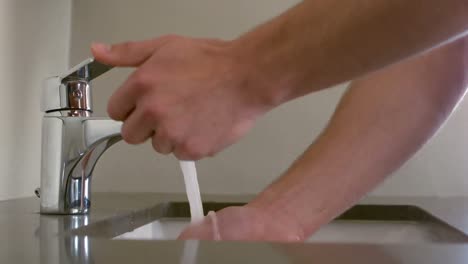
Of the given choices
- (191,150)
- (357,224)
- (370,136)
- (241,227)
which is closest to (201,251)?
(191,150)

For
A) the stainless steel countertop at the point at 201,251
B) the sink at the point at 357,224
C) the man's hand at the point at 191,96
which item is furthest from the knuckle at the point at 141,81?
the sink at the point at 357,224

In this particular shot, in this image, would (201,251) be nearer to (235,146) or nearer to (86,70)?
(86,70)

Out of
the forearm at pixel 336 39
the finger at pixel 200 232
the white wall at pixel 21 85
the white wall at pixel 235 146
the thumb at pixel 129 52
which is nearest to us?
the forearm at pixel 336 39

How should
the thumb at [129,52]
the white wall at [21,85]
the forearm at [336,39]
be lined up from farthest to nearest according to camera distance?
the white wall at [21,85] < the thumb at [129,52] < the forearm at [336,39]

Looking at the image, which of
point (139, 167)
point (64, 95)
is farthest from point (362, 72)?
point (139, 167)

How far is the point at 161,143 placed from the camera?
423mm

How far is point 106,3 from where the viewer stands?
1062 mm

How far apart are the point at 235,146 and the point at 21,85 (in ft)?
1.29

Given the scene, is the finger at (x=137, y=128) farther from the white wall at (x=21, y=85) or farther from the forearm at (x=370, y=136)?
the white wall at (x=21, y=85)

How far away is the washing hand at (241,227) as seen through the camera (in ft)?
1.74

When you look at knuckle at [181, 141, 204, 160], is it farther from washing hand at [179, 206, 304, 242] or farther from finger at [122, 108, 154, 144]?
washing hand at [179, 206, 304, 242]

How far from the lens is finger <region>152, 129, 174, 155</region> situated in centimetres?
41

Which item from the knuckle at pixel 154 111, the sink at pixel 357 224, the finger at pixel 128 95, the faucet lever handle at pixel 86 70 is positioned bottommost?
the sink at pixel 357 224

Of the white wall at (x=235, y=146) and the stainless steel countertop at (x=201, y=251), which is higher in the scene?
the white wall at (x=235, y=146)
